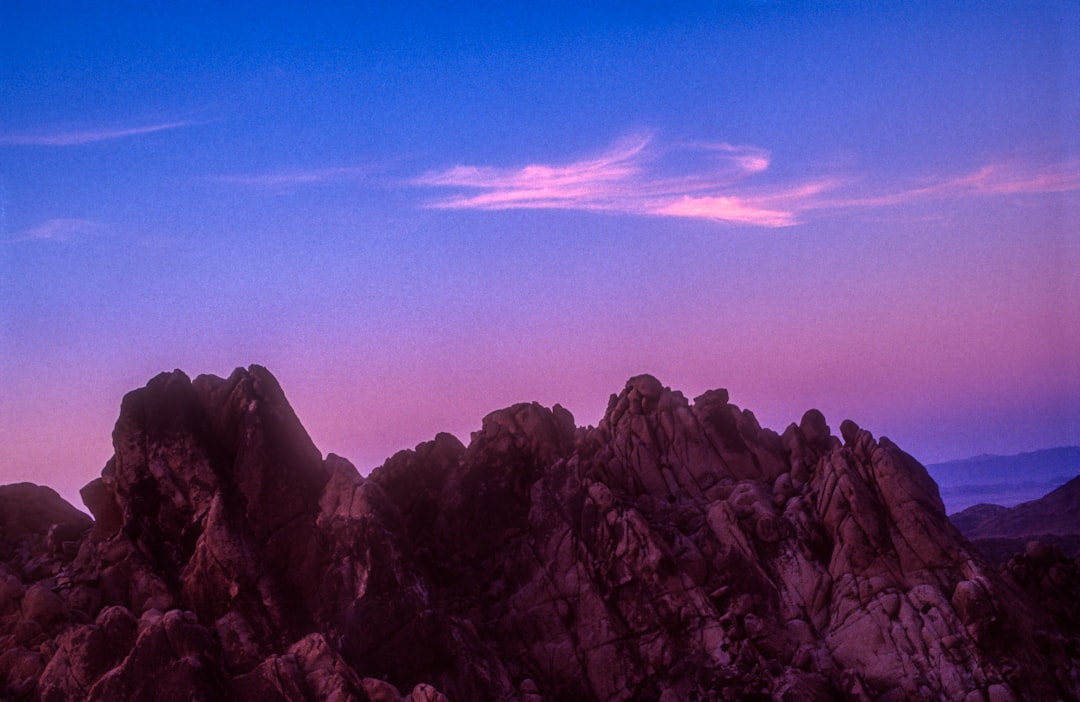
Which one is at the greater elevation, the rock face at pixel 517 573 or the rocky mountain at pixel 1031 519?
the rock face at pixel 517 573

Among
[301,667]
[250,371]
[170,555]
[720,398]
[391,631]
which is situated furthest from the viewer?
[720,398]

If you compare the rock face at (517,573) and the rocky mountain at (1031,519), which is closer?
the rock face at (517,573)

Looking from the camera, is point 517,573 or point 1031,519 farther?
point 1031,519

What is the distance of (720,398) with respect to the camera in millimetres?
73562

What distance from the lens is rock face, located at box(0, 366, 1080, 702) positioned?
56.8 meters

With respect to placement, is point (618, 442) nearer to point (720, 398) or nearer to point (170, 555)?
point (720, 398)

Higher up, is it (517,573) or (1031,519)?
(517,573)

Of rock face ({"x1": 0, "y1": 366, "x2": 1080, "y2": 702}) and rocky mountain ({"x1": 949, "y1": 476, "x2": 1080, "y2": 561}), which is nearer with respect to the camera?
rock face ({"x1": 0, "y1": 366, "x2": 1080, "y2": 702})

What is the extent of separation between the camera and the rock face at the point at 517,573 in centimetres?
5678

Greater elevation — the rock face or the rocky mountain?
the rock face

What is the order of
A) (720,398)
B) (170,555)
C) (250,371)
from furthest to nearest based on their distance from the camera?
1. (720,398)
2. (250,371)
3. (170,555)

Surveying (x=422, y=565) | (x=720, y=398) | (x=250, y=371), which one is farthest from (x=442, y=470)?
(x=720, y=398)

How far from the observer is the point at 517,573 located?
6550 centimetres

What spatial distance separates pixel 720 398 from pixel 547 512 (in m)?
14.5
